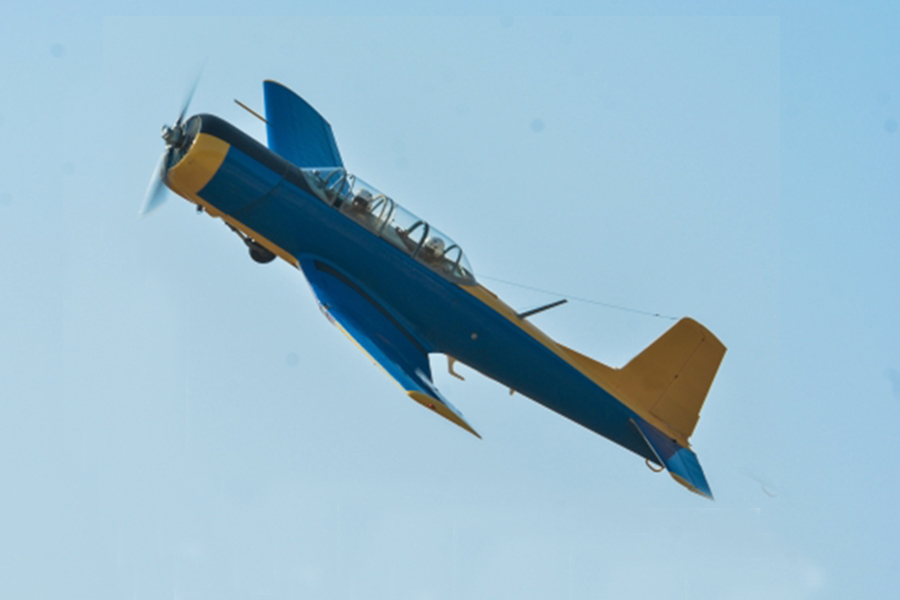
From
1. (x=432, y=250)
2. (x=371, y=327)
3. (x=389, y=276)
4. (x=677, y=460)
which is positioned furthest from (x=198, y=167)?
(x=677, y=460)

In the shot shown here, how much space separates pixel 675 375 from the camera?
58.2 feet

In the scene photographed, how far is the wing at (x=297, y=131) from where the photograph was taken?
60.9 feet

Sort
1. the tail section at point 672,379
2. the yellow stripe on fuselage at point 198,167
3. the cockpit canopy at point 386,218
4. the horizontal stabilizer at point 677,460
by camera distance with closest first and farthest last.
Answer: the yellow stripe on fuselage at point 198,167 < the cockpit canopy at point 386,218 < the horizontal stabilizer at point 677,460 < the tail section at point 672,379

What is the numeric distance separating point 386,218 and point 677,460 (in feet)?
19.7

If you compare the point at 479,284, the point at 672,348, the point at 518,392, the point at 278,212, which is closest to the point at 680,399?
the point at 672,348

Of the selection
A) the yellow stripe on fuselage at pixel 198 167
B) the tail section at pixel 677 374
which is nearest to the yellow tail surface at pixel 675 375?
the tail section at pixel 677 374

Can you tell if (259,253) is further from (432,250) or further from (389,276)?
(432,250)

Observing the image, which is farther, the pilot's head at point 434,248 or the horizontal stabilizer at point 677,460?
the horizontal stabilizer at point 677,460

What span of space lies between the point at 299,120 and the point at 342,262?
168 inches

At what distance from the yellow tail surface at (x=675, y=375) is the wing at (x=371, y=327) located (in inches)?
122

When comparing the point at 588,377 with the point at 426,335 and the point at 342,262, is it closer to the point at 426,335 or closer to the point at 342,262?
the point at 426,335

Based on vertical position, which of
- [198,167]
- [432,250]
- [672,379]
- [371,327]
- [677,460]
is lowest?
[371,327]

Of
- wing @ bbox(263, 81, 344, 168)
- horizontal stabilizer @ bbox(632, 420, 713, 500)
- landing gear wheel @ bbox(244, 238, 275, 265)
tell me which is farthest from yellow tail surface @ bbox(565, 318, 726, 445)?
Answer: wing @ bbox(263, 81, 344, 168)

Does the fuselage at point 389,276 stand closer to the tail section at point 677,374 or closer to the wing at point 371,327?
the wing at point 371,327
